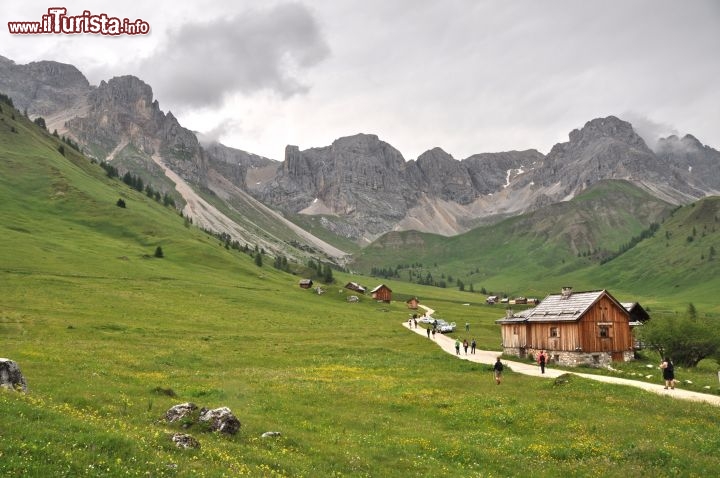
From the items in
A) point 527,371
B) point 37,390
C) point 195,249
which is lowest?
point 527,371

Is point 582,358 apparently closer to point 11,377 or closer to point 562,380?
point 562,380

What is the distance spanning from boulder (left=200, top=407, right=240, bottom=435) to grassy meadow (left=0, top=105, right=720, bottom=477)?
18.9 inches

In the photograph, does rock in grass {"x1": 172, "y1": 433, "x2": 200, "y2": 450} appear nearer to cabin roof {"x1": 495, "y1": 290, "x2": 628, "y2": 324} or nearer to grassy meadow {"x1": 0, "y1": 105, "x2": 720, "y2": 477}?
grassy meadow {"x1": 0, "y1": 105, "x2": 720, "y2": 477}

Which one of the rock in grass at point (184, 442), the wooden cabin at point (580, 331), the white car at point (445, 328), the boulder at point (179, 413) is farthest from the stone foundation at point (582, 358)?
the rock in grass at point (184, 442)

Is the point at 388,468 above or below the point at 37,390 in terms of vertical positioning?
below

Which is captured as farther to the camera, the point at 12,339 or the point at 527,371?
the point at 527,371

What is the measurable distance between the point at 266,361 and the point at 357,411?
22.2 metres

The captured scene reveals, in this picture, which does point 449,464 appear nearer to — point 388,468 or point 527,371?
point 388,468

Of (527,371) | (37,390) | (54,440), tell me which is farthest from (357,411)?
(527,371)

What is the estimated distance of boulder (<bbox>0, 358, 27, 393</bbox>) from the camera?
2242 cm

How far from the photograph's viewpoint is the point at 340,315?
108938mm

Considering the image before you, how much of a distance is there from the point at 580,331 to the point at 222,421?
168ft

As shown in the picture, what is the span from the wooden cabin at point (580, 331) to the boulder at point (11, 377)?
5543 cm

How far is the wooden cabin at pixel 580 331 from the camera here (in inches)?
2437
